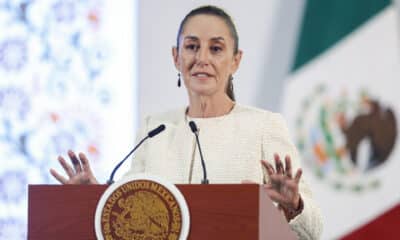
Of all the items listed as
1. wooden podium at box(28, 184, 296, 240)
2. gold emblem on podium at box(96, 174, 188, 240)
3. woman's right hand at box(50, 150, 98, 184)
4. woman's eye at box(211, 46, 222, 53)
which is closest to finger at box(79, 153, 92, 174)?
woman's right hand at box(50, 150, 98, 184)

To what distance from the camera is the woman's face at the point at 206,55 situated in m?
2.87

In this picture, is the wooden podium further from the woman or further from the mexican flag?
the mexican flag

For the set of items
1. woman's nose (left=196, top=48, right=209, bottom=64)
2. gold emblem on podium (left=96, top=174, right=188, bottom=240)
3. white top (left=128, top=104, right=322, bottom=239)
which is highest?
woman's nose (left=196, top=48, right=209, bottom=64)

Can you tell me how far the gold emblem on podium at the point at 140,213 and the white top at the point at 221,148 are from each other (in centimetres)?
64

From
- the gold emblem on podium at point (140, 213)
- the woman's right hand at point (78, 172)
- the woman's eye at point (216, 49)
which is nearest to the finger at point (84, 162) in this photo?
the woman's right hand at point (78, 172)

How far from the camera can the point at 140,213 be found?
2.12m

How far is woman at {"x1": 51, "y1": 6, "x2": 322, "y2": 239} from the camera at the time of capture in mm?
2799

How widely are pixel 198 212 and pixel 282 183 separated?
316 millimetres

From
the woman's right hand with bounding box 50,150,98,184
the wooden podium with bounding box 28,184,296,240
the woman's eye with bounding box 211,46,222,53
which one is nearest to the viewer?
the wooden podium with bounding box 28,184,296,240

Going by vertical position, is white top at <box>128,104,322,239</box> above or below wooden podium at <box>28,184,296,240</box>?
above

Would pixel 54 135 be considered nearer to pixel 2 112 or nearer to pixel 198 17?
pixel 2 112

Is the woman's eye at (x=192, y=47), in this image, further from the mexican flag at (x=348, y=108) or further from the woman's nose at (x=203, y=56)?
the mexican flag at (x=348, y=108)

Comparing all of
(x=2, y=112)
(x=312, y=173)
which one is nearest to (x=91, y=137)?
(x=2, y=112)

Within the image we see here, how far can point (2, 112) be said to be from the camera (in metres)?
4.22
